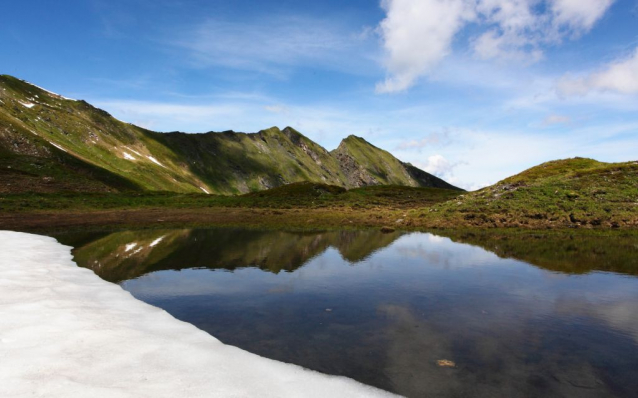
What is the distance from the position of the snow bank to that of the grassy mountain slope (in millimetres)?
41797

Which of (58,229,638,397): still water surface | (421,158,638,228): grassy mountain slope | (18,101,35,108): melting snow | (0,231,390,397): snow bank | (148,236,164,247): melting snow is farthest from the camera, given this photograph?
(18,101,35,108): melting snow

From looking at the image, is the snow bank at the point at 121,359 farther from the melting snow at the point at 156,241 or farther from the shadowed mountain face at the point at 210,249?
the melting snow at the point at 156,241

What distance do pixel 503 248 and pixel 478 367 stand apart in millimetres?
23231

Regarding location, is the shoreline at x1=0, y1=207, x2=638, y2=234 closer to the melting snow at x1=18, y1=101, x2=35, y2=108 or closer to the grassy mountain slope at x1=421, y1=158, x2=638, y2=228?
the grassy mountain slope at x1=421, y1=158, x2=638, y2=228

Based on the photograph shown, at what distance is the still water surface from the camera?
926 cm

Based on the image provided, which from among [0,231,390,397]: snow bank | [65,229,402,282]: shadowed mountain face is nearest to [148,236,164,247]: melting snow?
[65,229,402,282]: shadowed mountain face

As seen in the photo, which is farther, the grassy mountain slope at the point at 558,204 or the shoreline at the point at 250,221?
the grassy mountain slope at the point at 558,204

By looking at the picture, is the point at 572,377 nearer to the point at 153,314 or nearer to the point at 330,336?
the point at 330,336

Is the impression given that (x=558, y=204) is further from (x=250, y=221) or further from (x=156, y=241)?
(x=156, y=241)

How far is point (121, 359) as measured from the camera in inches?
362

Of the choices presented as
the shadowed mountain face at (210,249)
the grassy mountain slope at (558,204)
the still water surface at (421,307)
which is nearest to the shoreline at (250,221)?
the grassy mountain slope at (558,204)

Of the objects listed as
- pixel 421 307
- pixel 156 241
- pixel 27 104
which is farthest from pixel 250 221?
pixel 27 104

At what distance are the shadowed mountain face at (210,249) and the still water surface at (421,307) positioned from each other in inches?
8.0

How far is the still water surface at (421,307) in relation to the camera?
9258mm
